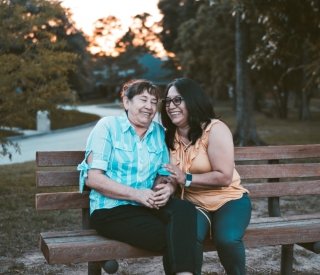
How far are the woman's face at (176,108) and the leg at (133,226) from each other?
0.68 m

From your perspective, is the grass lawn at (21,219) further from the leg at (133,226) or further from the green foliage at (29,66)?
the leg at (133,226)

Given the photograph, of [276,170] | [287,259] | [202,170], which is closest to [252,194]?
[276,170]

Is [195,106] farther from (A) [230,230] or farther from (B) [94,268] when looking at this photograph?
(B) [94,268]

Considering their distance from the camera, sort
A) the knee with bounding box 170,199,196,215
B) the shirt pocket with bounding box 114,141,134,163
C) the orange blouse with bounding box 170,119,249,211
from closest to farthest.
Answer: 1. the knee with bounding box 170,199,196,215
2. the shirt pocket with bounding box 114,141,134,163
3. the orange blouse with bounding box 170,119,249,211

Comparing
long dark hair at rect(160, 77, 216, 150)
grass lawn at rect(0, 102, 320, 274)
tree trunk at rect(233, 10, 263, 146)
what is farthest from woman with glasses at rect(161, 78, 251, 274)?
tree trunk at rect(233, 10, 263, 146)

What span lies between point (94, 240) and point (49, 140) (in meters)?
19.4

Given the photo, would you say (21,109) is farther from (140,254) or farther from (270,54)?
(270,54)

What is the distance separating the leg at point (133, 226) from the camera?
3.68m

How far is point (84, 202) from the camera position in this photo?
13.9 feet

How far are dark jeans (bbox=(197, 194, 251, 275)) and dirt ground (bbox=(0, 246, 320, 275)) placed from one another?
3.91ft

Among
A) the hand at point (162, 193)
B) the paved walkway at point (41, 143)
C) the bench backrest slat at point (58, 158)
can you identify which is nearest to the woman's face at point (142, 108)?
the hand at point (162, 193)

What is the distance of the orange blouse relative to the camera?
4.10m

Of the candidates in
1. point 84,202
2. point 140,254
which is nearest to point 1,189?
point 84,202

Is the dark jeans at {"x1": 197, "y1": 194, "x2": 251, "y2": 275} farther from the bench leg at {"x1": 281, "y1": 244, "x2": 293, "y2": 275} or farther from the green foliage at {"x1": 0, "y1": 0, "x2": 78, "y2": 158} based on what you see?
the green foliage at {"x1": 0, "y1": 0, "x2": 78, "y2": 158}
